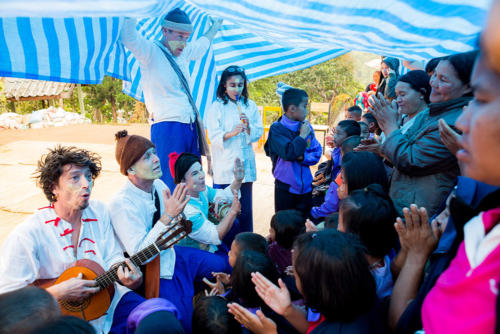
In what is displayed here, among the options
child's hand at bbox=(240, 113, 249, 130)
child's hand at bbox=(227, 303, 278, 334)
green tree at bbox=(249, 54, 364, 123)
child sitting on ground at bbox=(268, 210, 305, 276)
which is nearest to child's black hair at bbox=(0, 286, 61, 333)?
child's hand at bbox=(227, 303, 278, 334)

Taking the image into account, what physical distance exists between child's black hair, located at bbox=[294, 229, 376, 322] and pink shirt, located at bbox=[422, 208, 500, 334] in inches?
17.1

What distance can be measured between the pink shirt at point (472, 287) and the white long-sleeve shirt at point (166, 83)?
8.99 feet

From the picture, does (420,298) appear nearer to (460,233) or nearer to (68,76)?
(460,233)

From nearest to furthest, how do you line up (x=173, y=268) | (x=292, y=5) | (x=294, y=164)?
(x=292, y=5), (x=173, y=268), (x=294, y=164)

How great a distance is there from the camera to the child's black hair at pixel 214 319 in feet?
6.26

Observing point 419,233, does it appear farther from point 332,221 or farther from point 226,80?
point 226,80

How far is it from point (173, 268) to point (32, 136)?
12.8 metres

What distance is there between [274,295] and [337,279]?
0.37 meters

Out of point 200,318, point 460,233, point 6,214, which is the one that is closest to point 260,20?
point 460,233

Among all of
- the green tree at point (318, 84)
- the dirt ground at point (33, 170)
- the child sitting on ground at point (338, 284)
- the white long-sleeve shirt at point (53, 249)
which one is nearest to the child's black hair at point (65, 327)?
the child sitting on ground at point (338, 284)

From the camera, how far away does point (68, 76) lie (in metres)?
2.30

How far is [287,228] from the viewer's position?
2.71 meters

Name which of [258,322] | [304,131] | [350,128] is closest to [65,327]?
[258,322]

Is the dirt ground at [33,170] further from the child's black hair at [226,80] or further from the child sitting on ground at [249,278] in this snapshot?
the child sitting on ground at [249,278]
